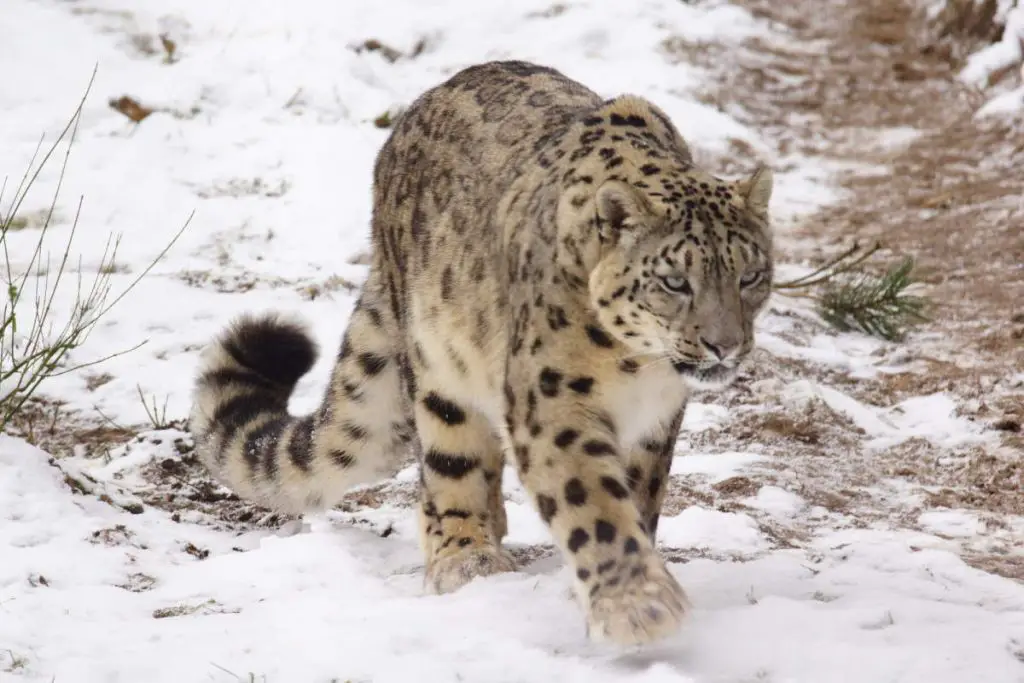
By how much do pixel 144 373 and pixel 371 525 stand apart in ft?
6.37

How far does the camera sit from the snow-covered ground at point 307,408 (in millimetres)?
3570

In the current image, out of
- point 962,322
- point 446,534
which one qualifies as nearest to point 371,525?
point 446,534

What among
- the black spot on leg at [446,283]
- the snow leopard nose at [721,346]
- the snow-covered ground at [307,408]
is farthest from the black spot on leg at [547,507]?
the black spot on leg at [446,283]

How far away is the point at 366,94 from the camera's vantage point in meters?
10.3

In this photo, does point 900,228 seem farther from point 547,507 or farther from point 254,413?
point 547,507

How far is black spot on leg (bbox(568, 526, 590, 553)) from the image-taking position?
12.5ft

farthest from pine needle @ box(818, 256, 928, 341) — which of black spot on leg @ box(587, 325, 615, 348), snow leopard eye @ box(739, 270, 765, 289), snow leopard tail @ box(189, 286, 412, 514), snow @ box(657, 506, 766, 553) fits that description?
black spot on leg @ box(587, 325, 615, 348)

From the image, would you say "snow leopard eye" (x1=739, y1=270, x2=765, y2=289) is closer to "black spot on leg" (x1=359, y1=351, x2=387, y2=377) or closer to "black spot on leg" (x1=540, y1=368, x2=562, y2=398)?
"black spot on leg" (x1=540, y1=368, x2=562, y2=398)

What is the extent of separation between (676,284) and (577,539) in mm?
763

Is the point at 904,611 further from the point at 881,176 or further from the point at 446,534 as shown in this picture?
the point at 881,176

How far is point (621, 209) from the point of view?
150 inches

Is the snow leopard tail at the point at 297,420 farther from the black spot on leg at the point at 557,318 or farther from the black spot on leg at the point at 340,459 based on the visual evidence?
the black spot on leg at the point at 557,318

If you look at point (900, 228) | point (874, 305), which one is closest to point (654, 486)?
point (874, 305)

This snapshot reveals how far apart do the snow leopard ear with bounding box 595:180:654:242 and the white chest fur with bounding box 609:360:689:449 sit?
1.28 ft
